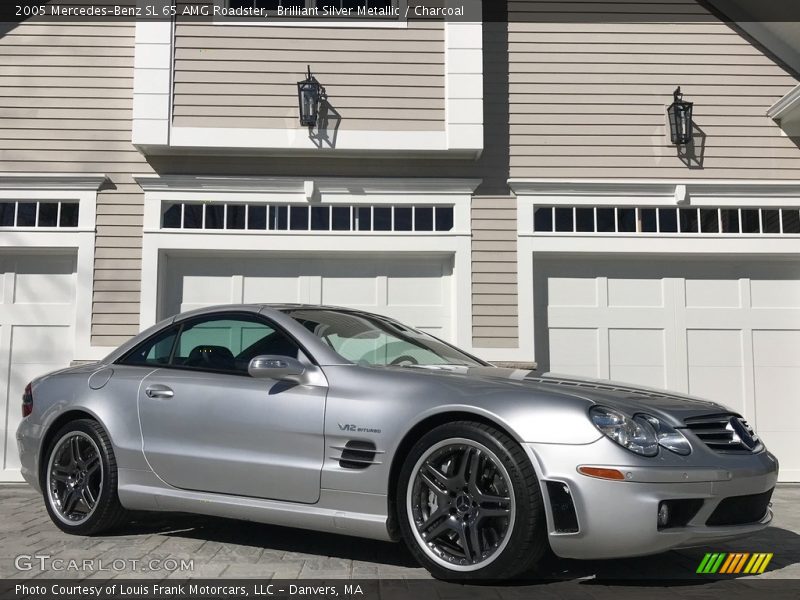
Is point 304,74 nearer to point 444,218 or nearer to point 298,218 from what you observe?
point 298,218

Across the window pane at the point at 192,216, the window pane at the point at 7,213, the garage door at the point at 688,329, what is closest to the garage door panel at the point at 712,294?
the garage door at the point at 688,329

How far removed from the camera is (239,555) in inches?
164

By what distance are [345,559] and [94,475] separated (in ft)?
5.28

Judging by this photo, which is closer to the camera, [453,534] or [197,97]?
[453,534]

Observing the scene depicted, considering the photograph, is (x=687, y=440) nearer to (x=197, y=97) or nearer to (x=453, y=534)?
(x=453, y=534)

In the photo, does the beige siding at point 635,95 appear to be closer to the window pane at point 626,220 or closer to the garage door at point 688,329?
the window pane at point 626,220

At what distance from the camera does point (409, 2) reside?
27.6ft

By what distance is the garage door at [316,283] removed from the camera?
8258 mm

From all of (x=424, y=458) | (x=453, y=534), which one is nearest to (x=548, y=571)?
(x=453, y=534)

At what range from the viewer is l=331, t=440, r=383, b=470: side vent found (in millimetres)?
3779

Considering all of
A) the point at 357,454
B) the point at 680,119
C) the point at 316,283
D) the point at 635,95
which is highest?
the point at 635,95

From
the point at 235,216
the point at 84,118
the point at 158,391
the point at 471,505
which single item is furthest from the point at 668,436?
the point at 84,118

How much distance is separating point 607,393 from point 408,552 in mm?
1370

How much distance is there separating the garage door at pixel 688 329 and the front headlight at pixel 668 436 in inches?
184
